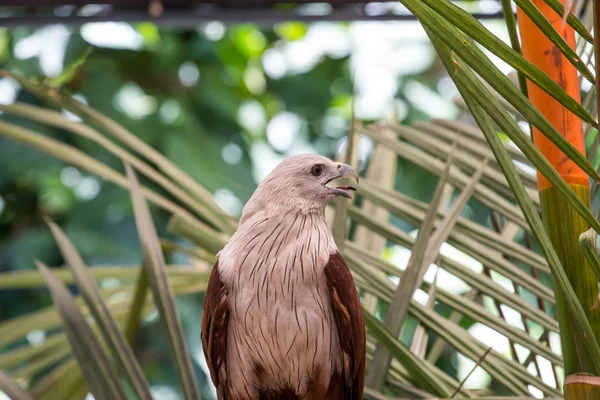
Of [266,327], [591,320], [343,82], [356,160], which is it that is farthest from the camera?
[343,82]

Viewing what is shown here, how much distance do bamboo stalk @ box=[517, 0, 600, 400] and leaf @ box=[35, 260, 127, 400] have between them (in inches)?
29.6

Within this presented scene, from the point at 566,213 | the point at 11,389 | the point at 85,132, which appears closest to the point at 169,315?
the point at 11,389

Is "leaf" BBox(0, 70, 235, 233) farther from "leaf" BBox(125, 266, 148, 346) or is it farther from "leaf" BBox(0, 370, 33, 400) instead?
"leaf" BBox(0, 370, 33, 400)

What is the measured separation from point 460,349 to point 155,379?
7.96ft

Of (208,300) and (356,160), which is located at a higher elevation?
(356,160)

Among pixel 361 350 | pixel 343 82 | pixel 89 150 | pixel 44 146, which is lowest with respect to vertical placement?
pixel 361 350

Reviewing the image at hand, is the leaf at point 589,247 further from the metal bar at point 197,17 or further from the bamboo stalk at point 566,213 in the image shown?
the metal bar at point 197,17

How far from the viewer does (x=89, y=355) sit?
1302mm

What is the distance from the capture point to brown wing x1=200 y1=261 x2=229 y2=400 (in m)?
1.13

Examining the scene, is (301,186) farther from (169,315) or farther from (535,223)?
(535,223)

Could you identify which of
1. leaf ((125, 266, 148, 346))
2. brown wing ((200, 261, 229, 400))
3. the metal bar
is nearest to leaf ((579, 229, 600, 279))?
brown wing ((200, 261, 229, 400))

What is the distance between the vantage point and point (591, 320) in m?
0.85

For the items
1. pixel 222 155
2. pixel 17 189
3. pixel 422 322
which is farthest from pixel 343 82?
pixel 422 322

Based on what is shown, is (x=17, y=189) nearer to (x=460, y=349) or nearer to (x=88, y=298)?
(x=88, y=298)
